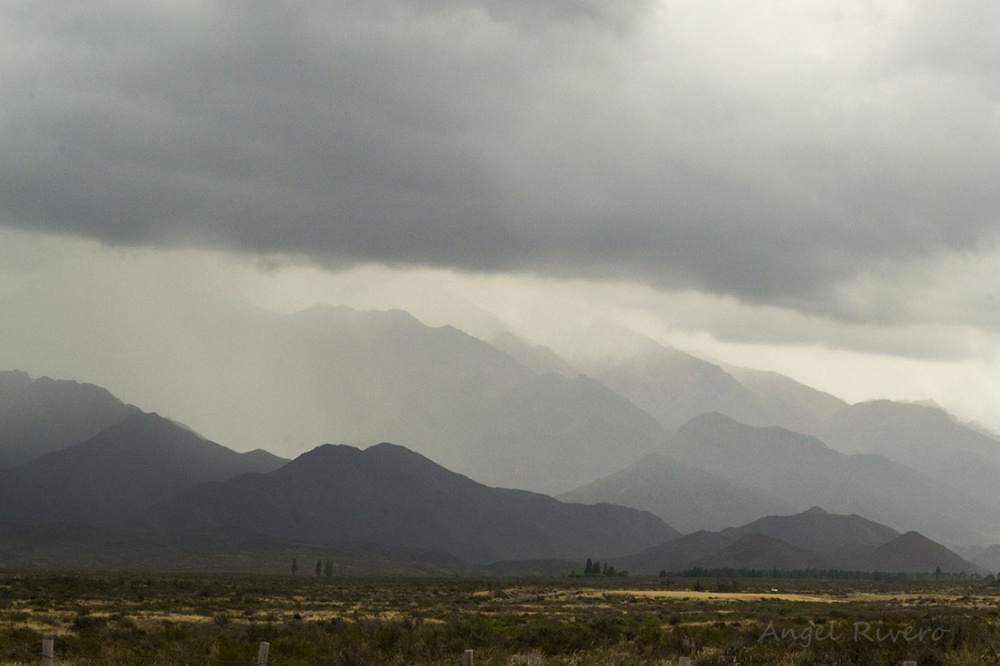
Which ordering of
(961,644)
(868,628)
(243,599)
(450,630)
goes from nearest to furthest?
1. (961,644)
2. (868,628)
3. (450,630)
4. (243,599)

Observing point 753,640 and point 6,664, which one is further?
point 753,640

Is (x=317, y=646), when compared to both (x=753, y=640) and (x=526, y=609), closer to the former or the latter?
(x=753, y=640)

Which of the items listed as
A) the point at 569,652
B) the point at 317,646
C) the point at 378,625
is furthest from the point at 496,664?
the point at 378,625

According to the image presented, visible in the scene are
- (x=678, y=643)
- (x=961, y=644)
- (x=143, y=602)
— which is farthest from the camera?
(x=143, y=602)

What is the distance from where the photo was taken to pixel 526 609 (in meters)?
79.7

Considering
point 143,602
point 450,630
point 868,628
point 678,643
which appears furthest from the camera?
point 143,602

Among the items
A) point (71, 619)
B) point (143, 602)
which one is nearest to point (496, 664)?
point (71, 619)

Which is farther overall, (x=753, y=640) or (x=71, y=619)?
(x=71, y=619)

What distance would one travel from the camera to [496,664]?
1433 inches

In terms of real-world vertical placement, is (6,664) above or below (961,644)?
below

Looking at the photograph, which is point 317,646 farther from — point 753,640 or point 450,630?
point 753,640

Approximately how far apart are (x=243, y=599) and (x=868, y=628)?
61448mm

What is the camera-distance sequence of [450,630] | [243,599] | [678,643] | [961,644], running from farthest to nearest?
[243,599] → [450,630] → [678,643] → [961,644]

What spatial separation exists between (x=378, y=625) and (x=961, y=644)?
2420 centimetres
